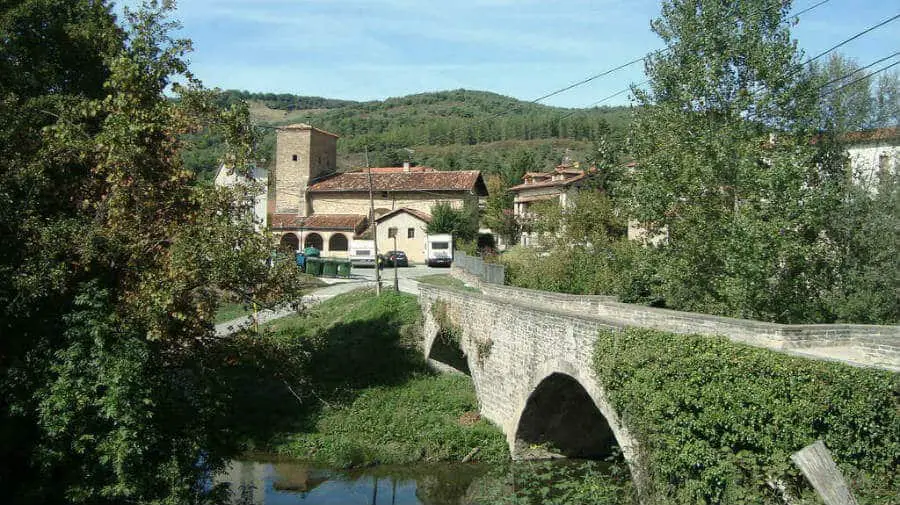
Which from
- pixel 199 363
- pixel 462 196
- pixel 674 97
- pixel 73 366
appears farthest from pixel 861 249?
pixel 462 196

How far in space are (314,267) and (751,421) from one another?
34.3 m

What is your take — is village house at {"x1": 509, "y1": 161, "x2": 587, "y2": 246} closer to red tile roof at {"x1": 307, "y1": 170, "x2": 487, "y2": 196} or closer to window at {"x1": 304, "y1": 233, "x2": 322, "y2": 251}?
red tile roof at {"x1": 307, "y1": 170, "x2": 487, "y2": 196}

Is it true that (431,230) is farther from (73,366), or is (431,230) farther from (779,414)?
(779,414)

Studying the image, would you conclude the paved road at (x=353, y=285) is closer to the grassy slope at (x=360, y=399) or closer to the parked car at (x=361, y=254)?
the parked car at (x=361, y=254)

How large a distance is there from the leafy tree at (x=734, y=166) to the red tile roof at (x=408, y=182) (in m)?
33.3

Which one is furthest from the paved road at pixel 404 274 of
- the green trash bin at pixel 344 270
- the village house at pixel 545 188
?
the village house at pixel 545 188

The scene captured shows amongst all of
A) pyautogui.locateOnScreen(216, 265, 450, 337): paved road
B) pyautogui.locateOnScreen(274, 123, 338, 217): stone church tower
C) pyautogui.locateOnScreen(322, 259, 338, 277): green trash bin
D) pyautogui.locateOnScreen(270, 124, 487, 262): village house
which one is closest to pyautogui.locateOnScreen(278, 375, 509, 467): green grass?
pyautogui.locateOnScreen(216, 265, 450, 337): paved road

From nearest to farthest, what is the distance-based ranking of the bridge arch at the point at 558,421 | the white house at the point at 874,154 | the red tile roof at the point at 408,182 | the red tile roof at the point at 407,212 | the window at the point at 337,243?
the bridge arch at the point at 558,421
the white house at the point at 874,154
the red tile roof at the point at 407,212
the window at the point at 337,243
the red tile roof at the point at 408,182

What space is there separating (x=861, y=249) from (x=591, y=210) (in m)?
11.4

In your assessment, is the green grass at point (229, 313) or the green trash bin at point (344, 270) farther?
the green trash bin at point (344, 270)

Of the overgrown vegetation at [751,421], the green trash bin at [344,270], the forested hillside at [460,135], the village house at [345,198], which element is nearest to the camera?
the overgrown vegetation at [751,421]

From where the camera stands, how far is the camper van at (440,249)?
152 ft

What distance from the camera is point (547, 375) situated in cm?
1450

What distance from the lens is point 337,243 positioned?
53938 mm
